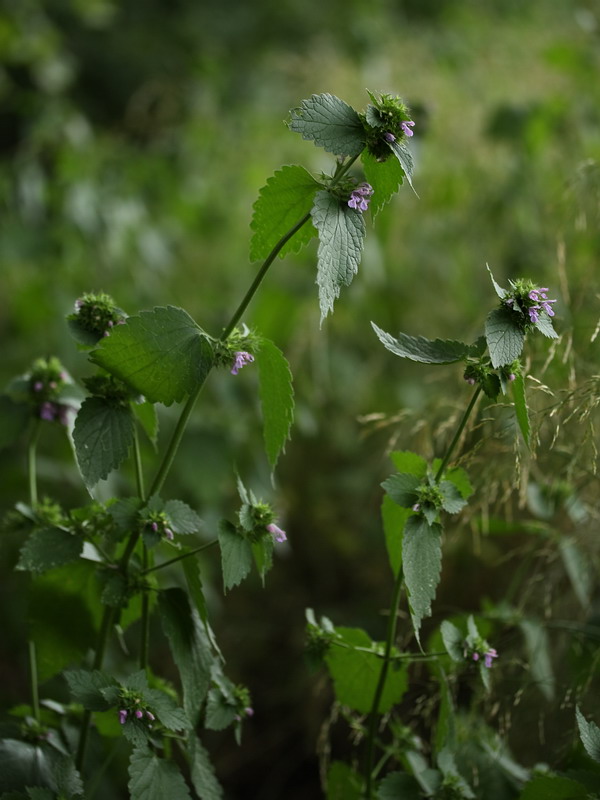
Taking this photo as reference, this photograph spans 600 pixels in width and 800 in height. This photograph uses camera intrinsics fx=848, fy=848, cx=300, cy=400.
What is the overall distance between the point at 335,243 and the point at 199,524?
27 cm

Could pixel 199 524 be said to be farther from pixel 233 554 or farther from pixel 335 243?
pixel 335 243

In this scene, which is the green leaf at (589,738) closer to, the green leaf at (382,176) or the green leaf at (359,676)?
the green leaf at (359,676)

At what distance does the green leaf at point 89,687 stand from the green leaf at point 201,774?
9 centimetres

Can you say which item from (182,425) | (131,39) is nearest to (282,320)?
(182,425)

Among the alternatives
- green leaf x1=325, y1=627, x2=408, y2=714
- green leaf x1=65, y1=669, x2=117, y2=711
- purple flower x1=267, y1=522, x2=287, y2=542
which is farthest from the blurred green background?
green leaf x1=65, y1=669, x2=117, y2=711

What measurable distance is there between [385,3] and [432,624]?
305 cm

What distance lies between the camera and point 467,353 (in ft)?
2.30

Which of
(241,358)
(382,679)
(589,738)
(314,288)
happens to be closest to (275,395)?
(241,358)

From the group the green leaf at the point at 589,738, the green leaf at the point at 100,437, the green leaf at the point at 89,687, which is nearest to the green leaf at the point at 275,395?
the green leaf at the point at 100,437

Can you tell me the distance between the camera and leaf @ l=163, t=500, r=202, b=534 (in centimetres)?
74

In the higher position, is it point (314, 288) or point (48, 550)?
point (314, 288)

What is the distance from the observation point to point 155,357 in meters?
0.70

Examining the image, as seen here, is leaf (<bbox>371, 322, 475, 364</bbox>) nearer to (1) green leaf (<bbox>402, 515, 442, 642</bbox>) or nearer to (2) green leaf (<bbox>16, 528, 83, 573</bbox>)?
(1) green leaf (<bbox>402, 515, 442, 642</bbox>)

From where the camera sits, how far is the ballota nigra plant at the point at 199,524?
2.22 feet
